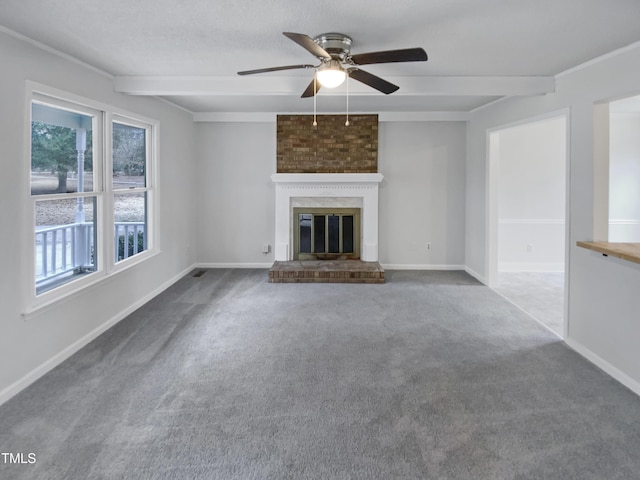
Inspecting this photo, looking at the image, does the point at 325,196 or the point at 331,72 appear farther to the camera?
the point at 325,196

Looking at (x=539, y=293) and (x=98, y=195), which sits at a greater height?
(x=98, y=195)

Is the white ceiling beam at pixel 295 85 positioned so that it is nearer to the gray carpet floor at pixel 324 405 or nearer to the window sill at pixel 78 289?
the window sill at pixel 78 289

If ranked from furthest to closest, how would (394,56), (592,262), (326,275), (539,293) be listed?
(326,275) → (539,293) → (592,262) → (394,56)

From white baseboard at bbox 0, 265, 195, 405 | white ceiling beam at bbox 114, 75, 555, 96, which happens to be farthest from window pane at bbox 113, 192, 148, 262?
white ceiling beam at bbox 114, 75, 555, 96

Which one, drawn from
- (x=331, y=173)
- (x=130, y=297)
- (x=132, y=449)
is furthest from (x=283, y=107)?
(x=132, y=449)

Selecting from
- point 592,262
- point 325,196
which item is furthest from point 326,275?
point 592,262

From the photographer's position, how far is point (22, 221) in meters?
2.88

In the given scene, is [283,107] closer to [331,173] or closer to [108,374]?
[331,173]

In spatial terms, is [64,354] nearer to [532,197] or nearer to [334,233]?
[334,233]

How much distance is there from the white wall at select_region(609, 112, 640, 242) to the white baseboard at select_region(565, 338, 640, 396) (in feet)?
11.4

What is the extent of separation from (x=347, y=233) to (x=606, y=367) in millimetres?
4044

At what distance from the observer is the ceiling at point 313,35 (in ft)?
7.91

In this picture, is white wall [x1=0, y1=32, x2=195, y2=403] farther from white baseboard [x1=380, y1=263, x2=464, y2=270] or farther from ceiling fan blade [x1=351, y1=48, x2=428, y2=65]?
white baseboard [x1=380, y1=263, x2=464, y2=270]

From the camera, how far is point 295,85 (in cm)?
399
